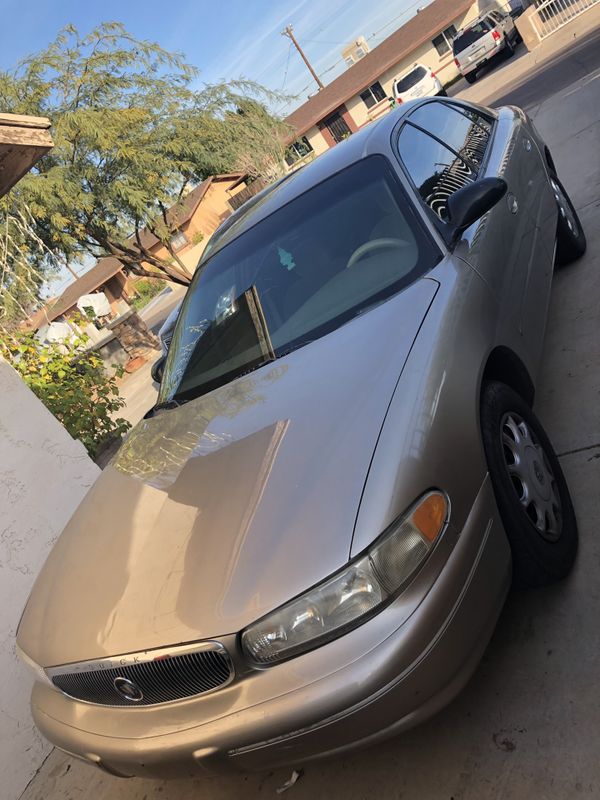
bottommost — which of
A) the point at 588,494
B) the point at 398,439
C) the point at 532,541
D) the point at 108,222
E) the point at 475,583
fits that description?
the point at 588,494

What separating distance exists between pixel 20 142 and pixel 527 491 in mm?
3032

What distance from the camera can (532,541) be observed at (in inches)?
81.6

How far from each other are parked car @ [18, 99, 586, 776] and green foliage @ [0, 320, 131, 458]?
11.0 ft

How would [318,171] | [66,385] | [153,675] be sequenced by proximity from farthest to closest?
[66,385]
[318,171]
[153,675]

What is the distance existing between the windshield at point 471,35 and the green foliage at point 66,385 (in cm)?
2614

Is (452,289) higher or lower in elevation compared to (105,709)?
higher

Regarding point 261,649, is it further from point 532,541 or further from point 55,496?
point 55,496

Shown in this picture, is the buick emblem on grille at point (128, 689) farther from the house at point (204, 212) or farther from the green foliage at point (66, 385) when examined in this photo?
the house at point (204, 212)

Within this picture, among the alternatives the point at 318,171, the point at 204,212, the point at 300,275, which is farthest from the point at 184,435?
the point at 204,212

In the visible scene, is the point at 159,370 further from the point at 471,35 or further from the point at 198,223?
the point at 198,223

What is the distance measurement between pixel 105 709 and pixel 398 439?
1.28m

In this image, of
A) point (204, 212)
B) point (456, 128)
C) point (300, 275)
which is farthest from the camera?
point (204, 212)

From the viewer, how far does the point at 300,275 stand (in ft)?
9.82

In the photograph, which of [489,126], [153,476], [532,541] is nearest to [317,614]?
[532,541]
